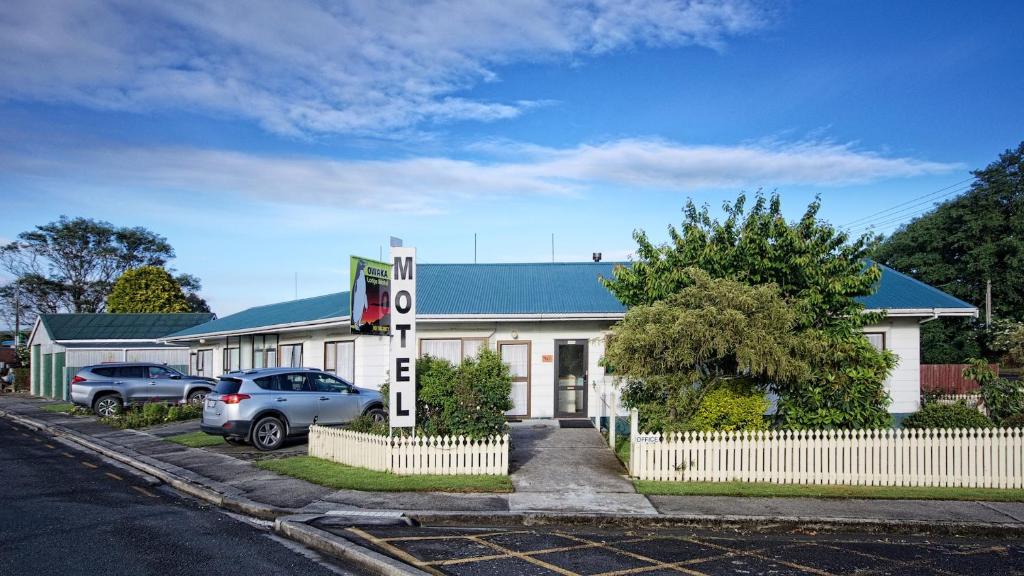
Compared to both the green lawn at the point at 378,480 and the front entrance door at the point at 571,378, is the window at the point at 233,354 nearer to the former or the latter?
the front entrance door at the point at 571,378

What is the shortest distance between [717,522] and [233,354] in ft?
84.1

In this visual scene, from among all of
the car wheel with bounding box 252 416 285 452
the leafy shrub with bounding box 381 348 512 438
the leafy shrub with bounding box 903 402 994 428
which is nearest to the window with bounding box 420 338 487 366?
the car wheel with bounding box 252 416 285 452

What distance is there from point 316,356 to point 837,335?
49.5 ft

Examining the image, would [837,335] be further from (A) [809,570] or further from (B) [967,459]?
(A) [809,570]

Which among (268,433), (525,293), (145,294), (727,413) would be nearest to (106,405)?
(268,433)

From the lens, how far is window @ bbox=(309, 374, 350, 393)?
17.2 metres

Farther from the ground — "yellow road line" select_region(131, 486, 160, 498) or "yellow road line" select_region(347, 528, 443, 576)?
"yellow road line" select_region(347, 528, 443, 576)

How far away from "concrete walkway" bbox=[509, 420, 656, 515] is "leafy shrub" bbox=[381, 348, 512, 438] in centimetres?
102

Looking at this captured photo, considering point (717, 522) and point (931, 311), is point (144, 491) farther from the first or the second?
point (931, 311)

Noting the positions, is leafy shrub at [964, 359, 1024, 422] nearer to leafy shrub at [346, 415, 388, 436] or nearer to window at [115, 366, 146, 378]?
leafy shrub at [346, 415, 388, 436]

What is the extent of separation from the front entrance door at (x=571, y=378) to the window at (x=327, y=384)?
5.73 meters

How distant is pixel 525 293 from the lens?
73.2 feet

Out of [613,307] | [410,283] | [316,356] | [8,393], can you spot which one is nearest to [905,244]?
[613,307]

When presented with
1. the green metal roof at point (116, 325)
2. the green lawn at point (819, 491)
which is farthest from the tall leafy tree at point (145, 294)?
the green lawn at point (819, 491)
